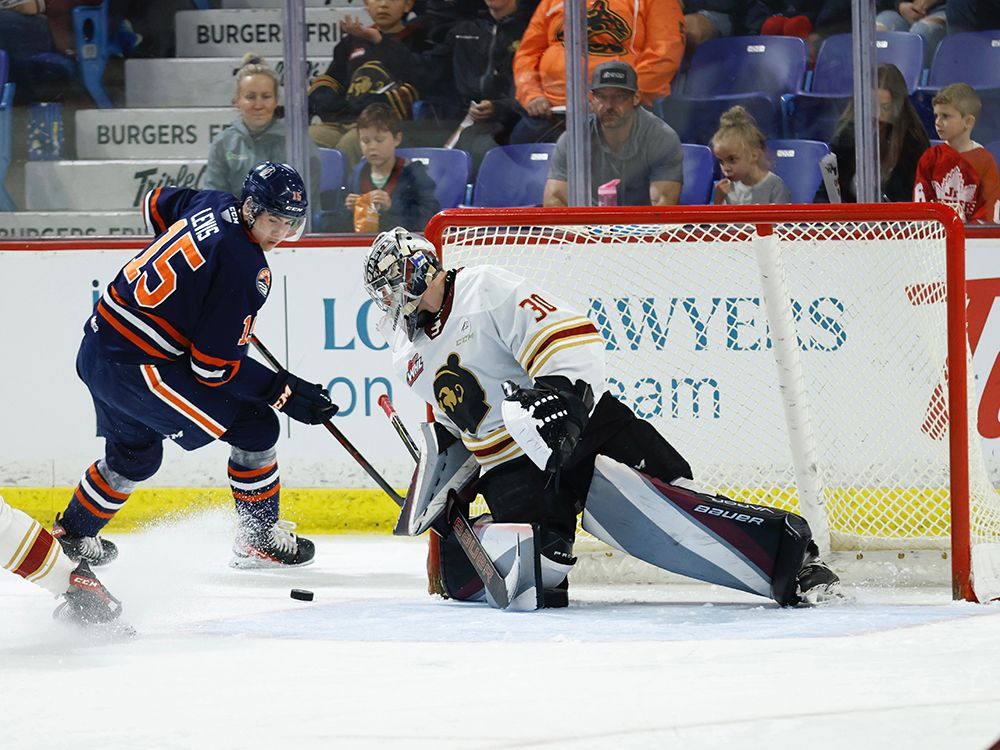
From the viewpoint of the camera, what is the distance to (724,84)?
4762 mm

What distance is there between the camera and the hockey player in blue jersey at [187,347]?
3.64 m

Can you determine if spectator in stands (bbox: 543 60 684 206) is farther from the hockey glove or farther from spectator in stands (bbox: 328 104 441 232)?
the hockey glove

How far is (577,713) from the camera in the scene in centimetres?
217

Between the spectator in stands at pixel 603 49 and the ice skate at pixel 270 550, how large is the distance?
1.51 metres

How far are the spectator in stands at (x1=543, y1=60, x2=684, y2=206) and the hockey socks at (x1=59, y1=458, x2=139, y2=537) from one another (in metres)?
1.72

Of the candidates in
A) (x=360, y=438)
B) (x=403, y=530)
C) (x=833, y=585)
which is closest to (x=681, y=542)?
(x=833, y=585)

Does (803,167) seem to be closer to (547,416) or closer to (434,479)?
(434,479)

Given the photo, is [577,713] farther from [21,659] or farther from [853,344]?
[853,344]

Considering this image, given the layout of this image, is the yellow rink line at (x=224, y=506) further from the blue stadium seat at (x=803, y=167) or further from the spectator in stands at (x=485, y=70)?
the blue stadium seat at (x=803, y=167)

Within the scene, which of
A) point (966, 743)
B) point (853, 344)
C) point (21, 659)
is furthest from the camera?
point (853, 344)

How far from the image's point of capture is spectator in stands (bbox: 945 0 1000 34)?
4.61m

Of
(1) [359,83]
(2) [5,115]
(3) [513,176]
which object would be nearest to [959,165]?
(3) [513,176]

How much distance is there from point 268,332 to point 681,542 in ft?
6.52

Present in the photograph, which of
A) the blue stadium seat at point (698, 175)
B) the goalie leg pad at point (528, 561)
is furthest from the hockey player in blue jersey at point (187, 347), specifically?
the blue stadium seat at point (698, 175)
